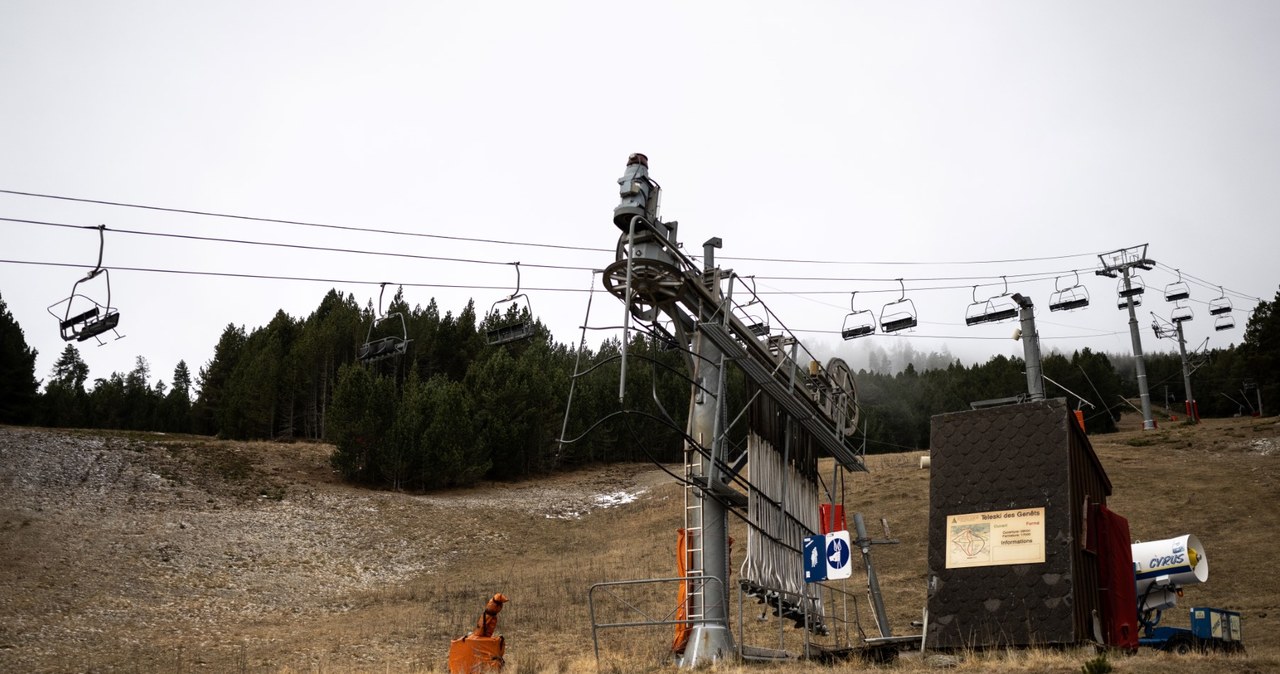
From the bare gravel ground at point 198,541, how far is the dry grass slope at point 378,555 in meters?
0.13

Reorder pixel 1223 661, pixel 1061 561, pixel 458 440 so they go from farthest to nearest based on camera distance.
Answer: pixel 458 440
pixel 1061 561
pixel 1223 661

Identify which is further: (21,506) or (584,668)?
(21,506)

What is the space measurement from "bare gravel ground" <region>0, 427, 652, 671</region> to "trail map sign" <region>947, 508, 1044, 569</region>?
14.0m

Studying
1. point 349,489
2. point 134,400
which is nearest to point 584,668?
point 349,489

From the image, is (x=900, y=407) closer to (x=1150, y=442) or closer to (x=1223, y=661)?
(x=1150, y=442)

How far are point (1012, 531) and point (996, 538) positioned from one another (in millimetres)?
249

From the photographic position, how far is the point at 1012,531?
13.5 meters

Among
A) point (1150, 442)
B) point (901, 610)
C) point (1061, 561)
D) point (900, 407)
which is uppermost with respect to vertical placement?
point (900, 407)

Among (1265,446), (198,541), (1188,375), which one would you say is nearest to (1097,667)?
(198,541)

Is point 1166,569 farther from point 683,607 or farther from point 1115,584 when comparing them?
point 683,607

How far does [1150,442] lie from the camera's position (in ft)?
160

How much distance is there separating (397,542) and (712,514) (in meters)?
28.4

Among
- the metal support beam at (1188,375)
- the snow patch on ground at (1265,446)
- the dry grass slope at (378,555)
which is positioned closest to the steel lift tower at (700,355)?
the dry grass slope at (378,555)

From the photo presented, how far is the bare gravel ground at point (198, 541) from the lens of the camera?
25.2m
